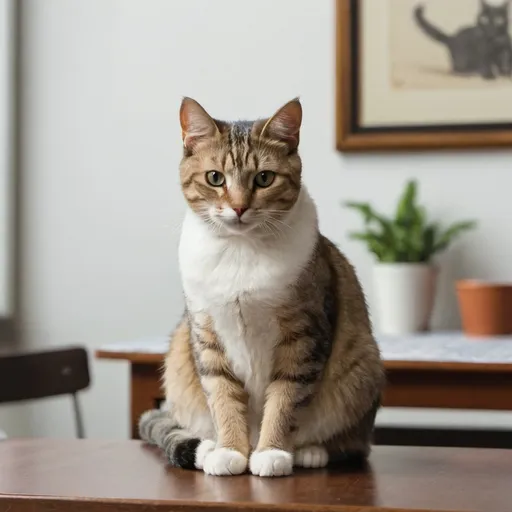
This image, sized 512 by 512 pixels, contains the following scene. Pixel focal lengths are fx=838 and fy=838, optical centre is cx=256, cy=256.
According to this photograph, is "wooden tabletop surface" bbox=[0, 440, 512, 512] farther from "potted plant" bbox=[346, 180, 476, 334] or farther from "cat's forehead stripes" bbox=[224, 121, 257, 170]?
"potted plant" bbox=[346, 180, 476, 334]

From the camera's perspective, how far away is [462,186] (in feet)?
6.79

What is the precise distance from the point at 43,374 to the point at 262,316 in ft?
2.82

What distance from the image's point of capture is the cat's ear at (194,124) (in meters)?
0.97

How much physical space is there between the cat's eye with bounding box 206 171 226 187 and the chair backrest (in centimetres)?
82

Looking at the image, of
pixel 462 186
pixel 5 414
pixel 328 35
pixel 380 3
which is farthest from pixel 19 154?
pixel 462 186

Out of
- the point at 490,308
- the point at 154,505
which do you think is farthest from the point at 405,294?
the point at 154,505

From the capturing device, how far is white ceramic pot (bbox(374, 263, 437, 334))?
192 centimetres

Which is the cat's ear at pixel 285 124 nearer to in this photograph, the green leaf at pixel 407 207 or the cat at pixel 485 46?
the green leaf at pixel 407 207

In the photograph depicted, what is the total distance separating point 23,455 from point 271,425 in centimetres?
34

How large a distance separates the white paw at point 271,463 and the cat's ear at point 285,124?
36 centimetres

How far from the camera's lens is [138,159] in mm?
2242

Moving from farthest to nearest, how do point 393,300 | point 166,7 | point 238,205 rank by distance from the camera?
point 166,7 → point 393,300 → point 238,205

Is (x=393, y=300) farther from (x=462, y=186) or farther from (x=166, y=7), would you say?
(x=166, y=7)

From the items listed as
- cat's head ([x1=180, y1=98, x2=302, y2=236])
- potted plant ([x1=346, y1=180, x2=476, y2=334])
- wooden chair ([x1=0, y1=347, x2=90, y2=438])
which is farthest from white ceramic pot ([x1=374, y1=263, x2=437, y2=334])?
cat's head ([x1=180, y1=98, x2=302, y2=236])
